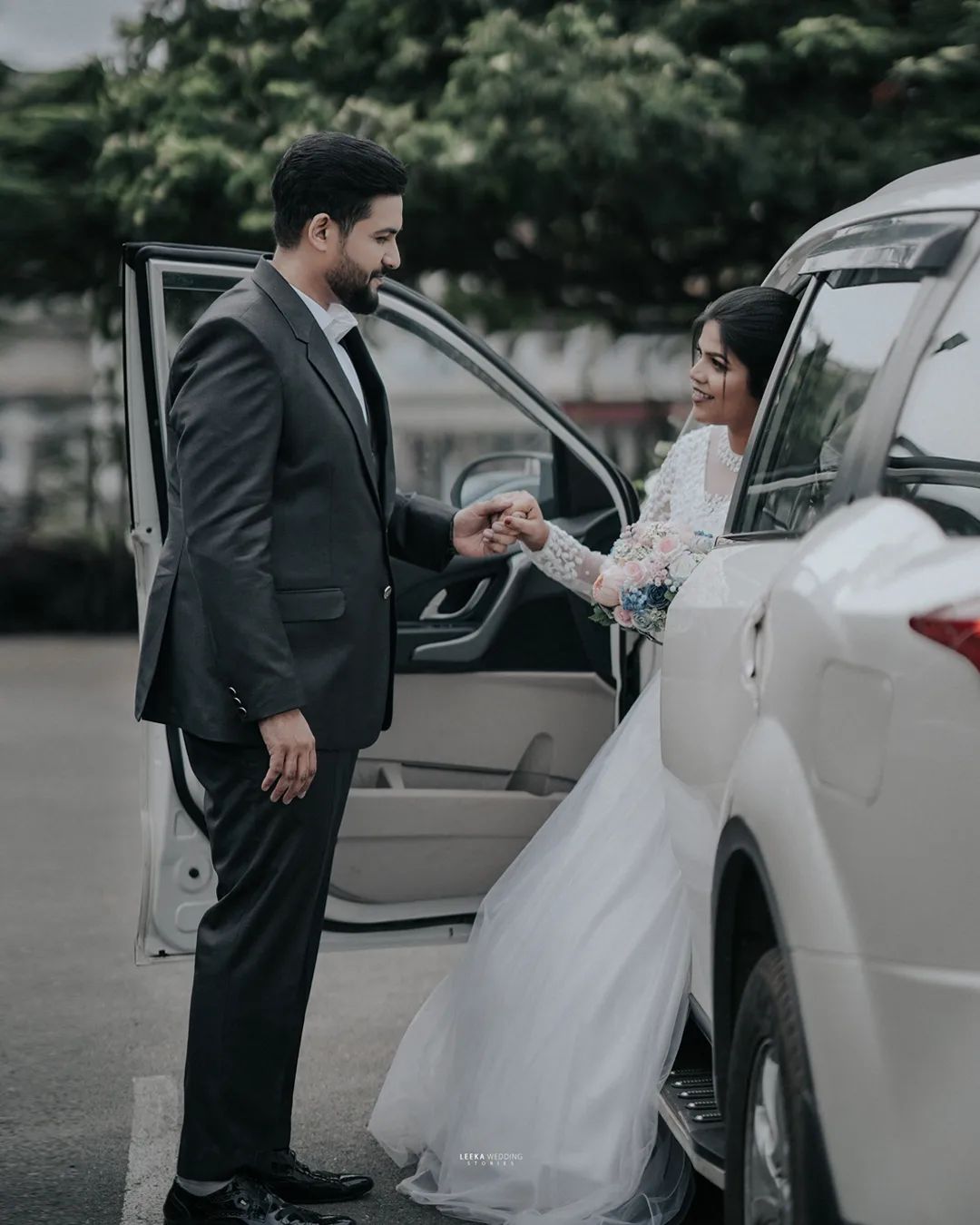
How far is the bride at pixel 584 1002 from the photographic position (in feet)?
12.2

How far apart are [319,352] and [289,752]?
0.75 metres

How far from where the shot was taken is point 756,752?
2.63m

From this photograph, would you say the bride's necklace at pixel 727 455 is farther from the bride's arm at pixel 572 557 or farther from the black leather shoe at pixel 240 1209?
the black leather shoe at pixel 240 1209

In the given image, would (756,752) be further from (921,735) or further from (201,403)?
(201,403)

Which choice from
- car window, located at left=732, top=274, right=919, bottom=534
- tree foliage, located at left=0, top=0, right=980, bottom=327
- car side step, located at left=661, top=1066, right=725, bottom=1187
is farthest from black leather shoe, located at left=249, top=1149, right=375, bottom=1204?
tree foliage, located at left=0, top=0, right=980, bottom=327

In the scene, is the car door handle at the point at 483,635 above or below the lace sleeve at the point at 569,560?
below

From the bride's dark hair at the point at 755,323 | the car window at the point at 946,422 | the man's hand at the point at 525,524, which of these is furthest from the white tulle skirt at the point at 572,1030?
the car window at the point at 946,422

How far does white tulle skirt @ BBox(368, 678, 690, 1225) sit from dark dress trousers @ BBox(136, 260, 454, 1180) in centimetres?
38

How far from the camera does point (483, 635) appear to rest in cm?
475

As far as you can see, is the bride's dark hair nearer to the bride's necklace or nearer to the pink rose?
the bride's necklace

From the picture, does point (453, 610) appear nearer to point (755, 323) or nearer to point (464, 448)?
point (464, 448)

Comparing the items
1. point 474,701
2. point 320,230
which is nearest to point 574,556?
point 474,701

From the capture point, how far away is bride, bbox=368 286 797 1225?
3723mm

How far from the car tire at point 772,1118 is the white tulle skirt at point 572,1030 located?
803 millimetres
